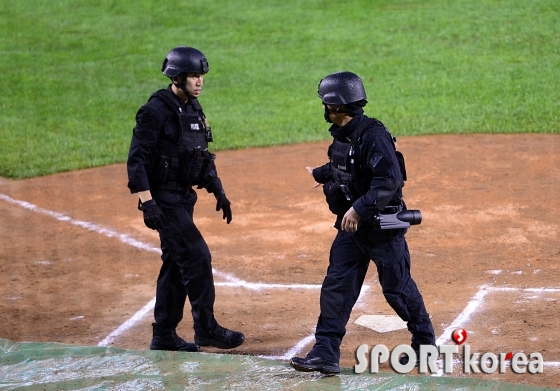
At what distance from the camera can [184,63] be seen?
6.53m

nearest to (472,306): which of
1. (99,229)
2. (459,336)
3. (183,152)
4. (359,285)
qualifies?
(459,336)

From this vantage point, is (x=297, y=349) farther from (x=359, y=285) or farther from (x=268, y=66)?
(x=268, y=66)

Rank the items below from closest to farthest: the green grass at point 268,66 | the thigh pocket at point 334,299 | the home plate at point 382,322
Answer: the thigh pocket at point 334,299 < the home plate at point 382,322 < the green grass at point 268,66

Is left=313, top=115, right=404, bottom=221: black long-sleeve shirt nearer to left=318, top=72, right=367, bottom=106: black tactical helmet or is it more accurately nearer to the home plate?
left=318, top=72, right=367, bottom=106: black tactical helmet

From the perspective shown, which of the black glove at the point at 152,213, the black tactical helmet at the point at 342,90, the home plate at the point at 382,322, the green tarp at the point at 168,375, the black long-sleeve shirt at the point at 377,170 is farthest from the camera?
the home plate at the point at 382,322

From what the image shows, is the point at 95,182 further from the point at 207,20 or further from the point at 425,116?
the point at 207,20

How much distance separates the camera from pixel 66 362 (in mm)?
6070

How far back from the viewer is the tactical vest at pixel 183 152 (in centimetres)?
654

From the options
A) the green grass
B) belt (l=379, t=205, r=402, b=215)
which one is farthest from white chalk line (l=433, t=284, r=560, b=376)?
the green grass

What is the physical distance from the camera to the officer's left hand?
5.78 meters

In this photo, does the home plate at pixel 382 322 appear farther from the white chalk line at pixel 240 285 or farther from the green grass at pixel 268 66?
the green grass at pixel 268 66

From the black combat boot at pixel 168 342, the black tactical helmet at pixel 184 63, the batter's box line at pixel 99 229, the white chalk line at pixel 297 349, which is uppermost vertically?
the black tactical helmet at pixel 184 63

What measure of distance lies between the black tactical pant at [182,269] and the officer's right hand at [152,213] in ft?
0.56

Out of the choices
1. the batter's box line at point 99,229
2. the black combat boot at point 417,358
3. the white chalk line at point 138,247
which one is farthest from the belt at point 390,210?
the batter's box line at point 99,229
